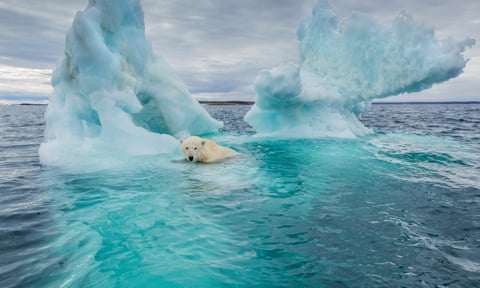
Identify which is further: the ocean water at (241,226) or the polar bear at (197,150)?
the polar bear at (197,150)

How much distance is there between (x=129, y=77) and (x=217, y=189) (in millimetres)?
6681

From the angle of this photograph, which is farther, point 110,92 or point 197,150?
point 110,92

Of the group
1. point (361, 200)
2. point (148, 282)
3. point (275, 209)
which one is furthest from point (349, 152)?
point (148, 282)

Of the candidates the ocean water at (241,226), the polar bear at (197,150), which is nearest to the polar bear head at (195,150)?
the polar bear at (197,150)

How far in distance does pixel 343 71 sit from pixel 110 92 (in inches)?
442

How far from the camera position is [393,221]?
5.18 m

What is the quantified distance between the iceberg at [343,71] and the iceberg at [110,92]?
4.30 meters

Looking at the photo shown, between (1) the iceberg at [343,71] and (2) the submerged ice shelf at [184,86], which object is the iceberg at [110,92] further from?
(1) the iceberg at [343,71]

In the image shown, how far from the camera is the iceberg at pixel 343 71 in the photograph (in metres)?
14.1

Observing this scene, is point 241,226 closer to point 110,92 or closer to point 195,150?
point 195,150

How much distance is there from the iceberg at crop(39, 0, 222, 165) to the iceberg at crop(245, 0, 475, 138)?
430 cm

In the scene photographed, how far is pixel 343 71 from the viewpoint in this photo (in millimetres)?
16641

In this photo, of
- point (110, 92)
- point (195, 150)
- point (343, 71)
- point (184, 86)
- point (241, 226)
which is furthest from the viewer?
point (343, 71)

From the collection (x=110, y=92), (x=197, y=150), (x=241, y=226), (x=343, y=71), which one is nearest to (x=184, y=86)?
(x=110, y=92)
